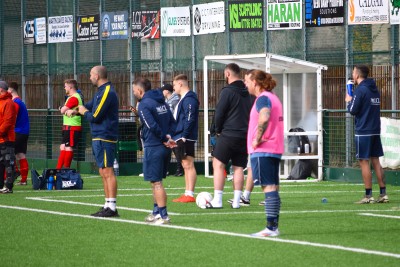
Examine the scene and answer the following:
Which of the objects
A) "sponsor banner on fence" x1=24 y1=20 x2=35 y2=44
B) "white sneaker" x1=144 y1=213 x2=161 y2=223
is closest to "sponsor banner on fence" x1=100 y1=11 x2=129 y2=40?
"sponsor banner on fence" x1=24 y1=20 x2=35 y2=44

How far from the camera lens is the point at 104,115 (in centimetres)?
1512

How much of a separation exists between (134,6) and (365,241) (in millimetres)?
19361

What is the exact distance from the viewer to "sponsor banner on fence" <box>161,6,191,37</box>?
93.8 feet

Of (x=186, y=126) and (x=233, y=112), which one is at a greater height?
(x=233, y=112)

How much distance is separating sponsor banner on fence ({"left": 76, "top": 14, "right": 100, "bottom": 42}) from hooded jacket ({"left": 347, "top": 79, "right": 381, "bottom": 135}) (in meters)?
15.7

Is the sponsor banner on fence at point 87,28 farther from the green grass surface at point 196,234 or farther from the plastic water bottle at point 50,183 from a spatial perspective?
the green grass surface at point 196,234

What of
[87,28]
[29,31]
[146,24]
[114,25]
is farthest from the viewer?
[29,31]

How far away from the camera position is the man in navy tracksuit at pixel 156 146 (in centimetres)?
1412

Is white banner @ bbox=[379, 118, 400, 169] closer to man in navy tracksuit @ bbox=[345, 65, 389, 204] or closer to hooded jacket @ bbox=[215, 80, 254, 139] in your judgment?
man in navy tracksuit @ bbox=[345, 65, 389, 204]

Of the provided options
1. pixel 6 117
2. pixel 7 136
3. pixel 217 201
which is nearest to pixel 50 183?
pixel 7 136

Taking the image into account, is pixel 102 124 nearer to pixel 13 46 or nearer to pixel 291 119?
pixel 291 119

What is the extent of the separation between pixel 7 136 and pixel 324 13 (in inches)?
338

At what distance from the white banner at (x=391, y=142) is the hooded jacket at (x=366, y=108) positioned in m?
3.95

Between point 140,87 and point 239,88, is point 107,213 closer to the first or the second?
point 140,87
